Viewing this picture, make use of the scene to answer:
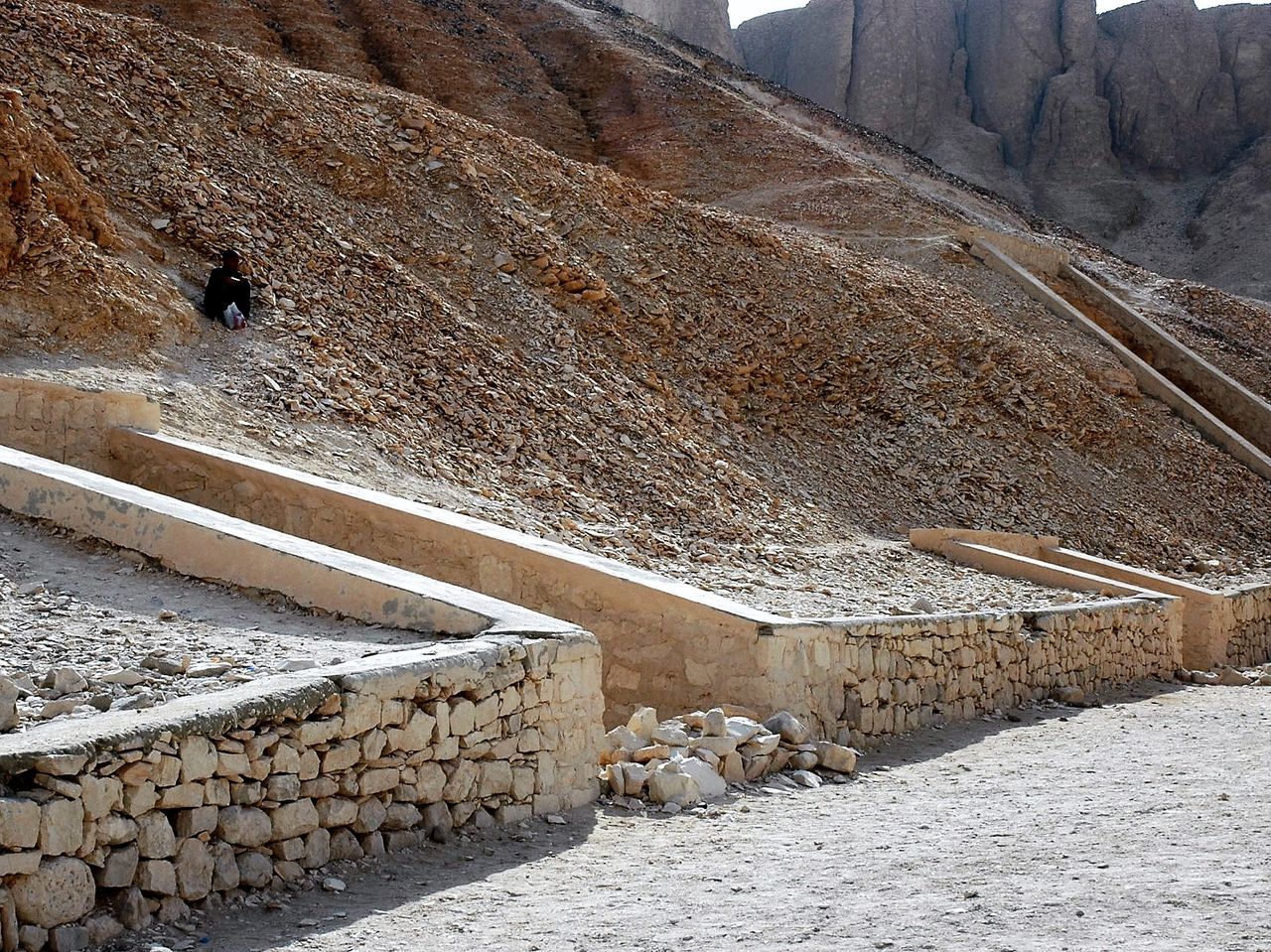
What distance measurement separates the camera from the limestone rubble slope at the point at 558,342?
36.1 ft

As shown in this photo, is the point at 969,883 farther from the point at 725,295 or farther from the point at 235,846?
the point at 725,295

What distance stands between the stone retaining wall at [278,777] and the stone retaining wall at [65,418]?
462 cm

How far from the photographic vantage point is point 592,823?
5184mm

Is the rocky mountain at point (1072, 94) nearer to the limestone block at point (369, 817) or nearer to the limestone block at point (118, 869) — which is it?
the limestone block at point (369, 817)

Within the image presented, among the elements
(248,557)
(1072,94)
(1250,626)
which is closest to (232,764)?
(248,557)

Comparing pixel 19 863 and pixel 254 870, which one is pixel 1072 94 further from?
pixel 19 863

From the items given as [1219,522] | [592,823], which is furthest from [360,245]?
[1219,522]

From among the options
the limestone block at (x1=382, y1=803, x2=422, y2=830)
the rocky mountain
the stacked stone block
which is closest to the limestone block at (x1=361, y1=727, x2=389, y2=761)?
the limestone block at (x1=382, y1=803, x2=422, y2=830)

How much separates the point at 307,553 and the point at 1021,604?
618 centimetres

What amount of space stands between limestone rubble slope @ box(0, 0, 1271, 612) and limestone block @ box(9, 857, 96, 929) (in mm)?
6490

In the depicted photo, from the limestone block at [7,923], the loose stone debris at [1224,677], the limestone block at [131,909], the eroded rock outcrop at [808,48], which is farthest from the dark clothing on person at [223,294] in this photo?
the eroded rock outcrop at [808,48]

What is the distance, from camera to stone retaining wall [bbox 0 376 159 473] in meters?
8.23

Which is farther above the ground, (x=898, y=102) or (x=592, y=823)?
(x=898, y=102)

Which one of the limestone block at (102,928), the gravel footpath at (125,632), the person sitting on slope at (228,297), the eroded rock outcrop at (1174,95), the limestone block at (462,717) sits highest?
the eroded rock outcrop at (1174,95)
